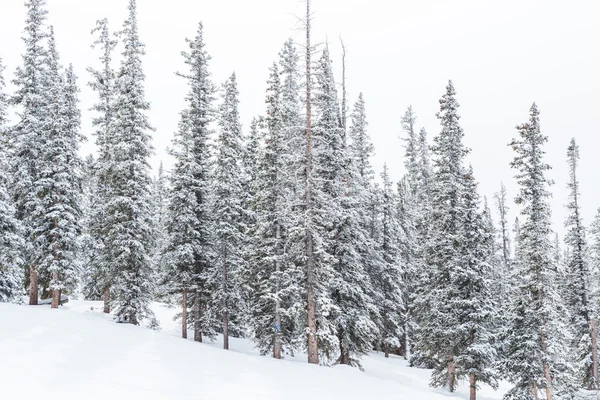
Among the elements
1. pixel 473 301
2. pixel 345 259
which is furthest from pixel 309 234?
pixel 473 301

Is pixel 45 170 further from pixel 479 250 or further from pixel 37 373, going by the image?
pixel 479 250

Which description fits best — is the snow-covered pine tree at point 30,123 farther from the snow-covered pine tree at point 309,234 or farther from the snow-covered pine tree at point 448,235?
the snow-covered pine tree at point 448,235

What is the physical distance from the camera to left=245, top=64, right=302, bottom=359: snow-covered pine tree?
2697cm

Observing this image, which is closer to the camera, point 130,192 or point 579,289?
point 130,192

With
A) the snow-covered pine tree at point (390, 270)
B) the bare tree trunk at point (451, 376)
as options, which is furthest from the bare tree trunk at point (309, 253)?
the snow-covered pine tree at point (390, 270)

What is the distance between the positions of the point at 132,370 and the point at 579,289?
37502 mm

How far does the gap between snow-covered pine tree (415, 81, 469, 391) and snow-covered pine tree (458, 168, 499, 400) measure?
0.12 m

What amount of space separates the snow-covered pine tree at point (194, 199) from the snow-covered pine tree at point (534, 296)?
64.7ft

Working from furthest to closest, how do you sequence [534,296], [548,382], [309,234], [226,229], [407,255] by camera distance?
1. [407,255]
2. [226,229]
3. [534,296]
4. [548,382]
5. [309,234]

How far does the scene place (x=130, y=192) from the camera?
27.5 metres

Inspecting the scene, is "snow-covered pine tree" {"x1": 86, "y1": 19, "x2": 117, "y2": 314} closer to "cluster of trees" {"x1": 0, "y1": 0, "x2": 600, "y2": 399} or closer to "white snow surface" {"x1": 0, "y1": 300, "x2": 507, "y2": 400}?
"cluster of trees" {"x1": 0, "y1": 0, "x2": 600, "y2": 399}

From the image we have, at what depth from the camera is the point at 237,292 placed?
3059cm

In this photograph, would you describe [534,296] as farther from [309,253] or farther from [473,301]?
[309,253]

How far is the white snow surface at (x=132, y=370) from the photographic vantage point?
11961mm
